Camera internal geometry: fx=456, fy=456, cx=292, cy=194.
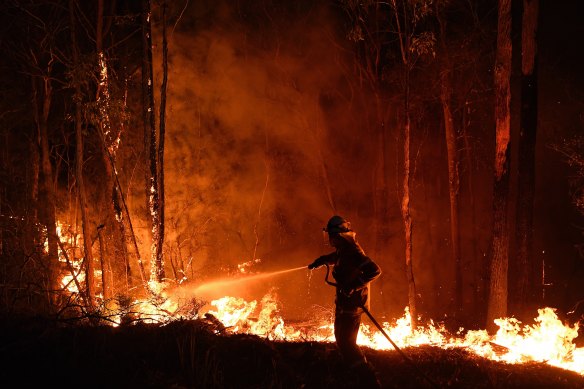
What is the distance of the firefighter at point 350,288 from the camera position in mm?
5949

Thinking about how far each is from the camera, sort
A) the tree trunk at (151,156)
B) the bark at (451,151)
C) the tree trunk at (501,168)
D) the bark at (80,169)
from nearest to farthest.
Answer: the tree trunk at (501,168) → the bark at (80,169) → the tree trunk at (151,156) → the bark at (451,151)

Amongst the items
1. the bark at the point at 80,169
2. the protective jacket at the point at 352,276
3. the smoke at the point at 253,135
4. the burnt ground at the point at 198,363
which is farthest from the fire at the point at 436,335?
the smoke at the point at 253,135

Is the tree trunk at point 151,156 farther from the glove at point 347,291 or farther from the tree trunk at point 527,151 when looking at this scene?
the tree trunk at point 527,151

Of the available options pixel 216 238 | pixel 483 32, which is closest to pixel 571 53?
pixel 483 32

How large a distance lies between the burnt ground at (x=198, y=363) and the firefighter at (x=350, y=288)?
0.23m

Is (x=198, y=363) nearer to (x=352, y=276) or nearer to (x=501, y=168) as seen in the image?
(x=352, y=276)

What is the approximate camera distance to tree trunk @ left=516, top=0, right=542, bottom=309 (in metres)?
12.2

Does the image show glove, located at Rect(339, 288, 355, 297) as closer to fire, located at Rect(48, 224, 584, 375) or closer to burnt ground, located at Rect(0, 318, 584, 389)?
burnt ground, located at Rect(0, 318, 584, 389)

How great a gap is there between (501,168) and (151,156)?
971 centimetres

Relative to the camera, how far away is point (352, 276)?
6.09m

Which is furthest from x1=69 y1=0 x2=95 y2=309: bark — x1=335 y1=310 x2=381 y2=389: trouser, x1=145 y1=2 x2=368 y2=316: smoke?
x1=335 y1=310 x2=381 y2=389: trouser

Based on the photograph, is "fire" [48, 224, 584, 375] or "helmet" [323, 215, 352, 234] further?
"fire" [48, 224, 584, 375]

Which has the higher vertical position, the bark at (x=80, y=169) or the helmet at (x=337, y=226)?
the bark at (x=80, y=169)

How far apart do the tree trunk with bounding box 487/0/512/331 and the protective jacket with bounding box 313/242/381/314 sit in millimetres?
7121
